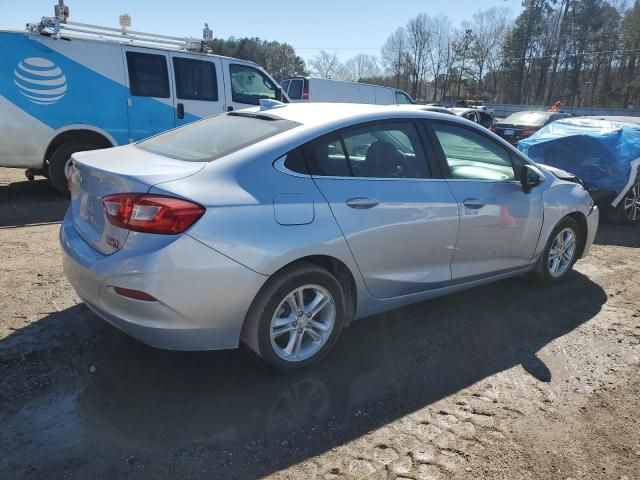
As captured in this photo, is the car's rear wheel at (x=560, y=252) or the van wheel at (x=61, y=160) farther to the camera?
the van wheel at (x=61, y=160)

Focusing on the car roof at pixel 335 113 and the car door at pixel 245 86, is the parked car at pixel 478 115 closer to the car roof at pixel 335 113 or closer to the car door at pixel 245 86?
the car door at pixel 245 86

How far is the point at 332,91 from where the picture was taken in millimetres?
15523

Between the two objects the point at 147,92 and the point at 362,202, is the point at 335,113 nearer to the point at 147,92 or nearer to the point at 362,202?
the point at 362,202

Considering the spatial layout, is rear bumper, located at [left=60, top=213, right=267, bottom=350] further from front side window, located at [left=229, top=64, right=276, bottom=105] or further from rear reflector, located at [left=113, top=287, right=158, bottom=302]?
front side window, located at [left=229, top=64, right=276, bottom=105]

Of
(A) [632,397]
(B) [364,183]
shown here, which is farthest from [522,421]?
(B) [364,183]

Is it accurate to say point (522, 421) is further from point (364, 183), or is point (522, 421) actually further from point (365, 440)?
point (364, 183)

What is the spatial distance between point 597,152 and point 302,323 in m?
6.49

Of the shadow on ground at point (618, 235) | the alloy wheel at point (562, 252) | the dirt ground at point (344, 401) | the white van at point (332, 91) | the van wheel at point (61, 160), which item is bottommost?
the shadow on ground at point (618, 235)

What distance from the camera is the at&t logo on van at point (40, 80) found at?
6863 mm

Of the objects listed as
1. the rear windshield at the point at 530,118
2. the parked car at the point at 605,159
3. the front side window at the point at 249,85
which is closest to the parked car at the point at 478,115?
the rear windshield at the point at 530,118

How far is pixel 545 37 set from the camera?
6144cm

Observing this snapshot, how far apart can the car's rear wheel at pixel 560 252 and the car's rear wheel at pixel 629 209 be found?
3.15 metres

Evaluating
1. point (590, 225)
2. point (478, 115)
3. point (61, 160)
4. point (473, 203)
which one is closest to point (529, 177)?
point (473, 203)

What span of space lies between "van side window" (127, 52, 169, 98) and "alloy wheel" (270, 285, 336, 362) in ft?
20.0
